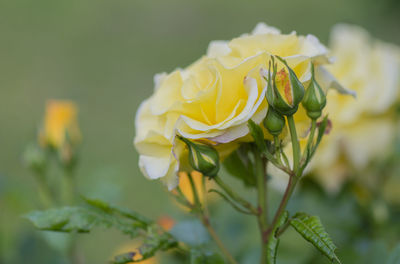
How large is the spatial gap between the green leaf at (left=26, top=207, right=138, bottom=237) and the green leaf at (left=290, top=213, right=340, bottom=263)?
0.25 m

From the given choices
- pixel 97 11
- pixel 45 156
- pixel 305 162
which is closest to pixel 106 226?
pixel 305 162

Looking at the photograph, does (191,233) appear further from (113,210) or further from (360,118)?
(360,118)

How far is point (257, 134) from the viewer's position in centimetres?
60

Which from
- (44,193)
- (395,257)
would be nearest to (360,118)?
(395,257)

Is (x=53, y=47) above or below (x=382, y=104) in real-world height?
above

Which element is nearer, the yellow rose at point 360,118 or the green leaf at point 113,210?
the green leaf at point 113,210

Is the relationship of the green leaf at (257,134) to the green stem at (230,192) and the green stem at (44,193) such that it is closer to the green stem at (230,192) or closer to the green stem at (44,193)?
the green stem at (230,192)

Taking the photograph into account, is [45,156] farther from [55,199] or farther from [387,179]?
[387,179]

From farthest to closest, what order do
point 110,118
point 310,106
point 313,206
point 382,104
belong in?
point 110,118
point 313,206
point 382,104
point 310,106

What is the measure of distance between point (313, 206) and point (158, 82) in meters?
0.63

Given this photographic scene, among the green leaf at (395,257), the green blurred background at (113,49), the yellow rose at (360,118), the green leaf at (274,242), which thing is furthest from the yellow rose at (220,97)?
the green blurred background at (113,49)

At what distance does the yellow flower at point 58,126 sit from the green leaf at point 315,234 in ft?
2.16

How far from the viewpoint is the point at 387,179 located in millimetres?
1121

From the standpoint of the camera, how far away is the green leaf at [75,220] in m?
0.68
